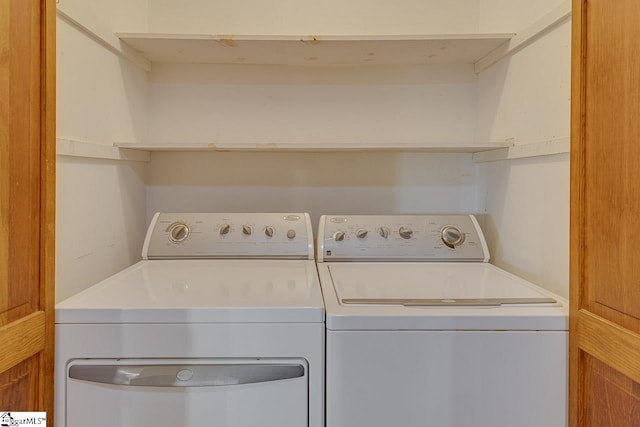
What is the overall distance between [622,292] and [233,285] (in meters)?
0.89

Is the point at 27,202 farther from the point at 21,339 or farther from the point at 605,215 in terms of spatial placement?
the point at 605,215

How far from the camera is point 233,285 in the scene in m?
1.24

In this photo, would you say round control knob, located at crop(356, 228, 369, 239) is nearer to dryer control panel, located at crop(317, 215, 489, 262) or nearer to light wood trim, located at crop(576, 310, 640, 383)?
dryer control panel, located at crop(317, 215, 489, 262)

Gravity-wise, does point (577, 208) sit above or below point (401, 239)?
above

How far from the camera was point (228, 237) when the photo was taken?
1.66m

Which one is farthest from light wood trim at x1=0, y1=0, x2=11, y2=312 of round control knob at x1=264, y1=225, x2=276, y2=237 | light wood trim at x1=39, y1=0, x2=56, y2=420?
round control knob at x1=264, y1=225, x2=276, y2=237

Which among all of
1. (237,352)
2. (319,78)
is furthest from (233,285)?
(319,78)

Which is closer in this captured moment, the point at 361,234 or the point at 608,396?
the point at 608,396

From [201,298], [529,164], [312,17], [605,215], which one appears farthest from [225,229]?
[605,215]

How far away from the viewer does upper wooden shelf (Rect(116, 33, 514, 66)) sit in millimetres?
1562

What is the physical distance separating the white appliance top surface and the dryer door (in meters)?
0.18

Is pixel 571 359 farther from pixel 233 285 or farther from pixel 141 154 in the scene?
pixel 141 154

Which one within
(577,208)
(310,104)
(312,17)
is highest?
(312,17)

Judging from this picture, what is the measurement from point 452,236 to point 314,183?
1.97 feet
